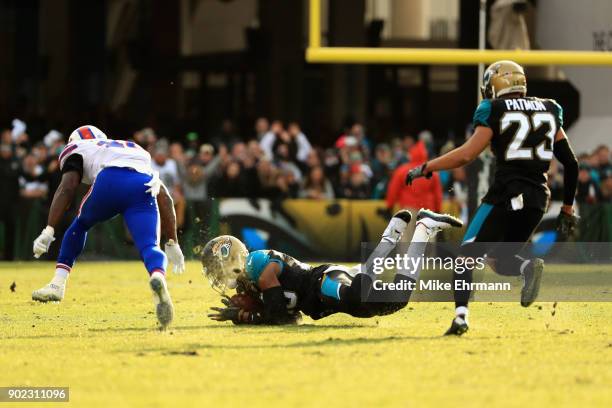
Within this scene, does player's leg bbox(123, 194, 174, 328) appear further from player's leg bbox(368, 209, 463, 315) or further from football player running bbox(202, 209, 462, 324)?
player's leg bbox(368, 209, 463, 315)

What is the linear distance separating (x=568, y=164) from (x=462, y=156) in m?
0.82

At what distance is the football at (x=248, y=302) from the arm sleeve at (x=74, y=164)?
143 centimetres

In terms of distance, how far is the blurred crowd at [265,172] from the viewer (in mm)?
19297

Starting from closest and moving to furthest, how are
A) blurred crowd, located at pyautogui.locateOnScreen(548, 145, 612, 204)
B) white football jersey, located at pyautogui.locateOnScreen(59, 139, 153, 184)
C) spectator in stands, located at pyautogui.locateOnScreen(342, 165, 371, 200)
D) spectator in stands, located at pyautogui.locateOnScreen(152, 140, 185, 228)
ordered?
white football jersey, located at pyautogui.locateOnScreen(59, 139, 153, 184), spectator in stands, located at pyautogui.locateOnScreen(152, 140, 185, 228), blurred crowd, located at pyautogui.locateOnScreen(548, 145, 612, 204), spectator in stands, located at pyautogui.locateOnScreen(342, 165, 371, 200)

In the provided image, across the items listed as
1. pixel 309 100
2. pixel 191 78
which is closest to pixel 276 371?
pixel 309 100

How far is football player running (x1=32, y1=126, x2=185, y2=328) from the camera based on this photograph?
33.4 feet

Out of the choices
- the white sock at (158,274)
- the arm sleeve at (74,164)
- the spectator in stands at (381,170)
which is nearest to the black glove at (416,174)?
the white sock at (158,274)

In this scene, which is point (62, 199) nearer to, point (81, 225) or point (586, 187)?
point (81, 225)

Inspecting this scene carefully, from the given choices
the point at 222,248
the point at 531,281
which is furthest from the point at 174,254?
the point at 531,281

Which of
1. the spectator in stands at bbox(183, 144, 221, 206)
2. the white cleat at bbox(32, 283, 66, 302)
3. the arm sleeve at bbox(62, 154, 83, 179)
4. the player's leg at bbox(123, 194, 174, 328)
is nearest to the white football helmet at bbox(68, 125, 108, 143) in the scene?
the arm sleeve at bbox(62, 154, 83, 179)

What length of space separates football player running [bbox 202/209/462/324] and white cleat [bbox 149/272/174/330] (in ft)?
2.08

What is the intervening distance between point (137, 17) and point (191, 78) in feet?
8.22

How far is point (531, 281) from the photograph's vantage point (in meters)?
9.55

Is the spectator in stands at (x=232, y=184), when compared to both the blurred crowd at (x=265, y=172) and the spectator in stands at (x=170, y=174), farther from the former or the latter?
the spectator in stands at (x=170, y=174)
